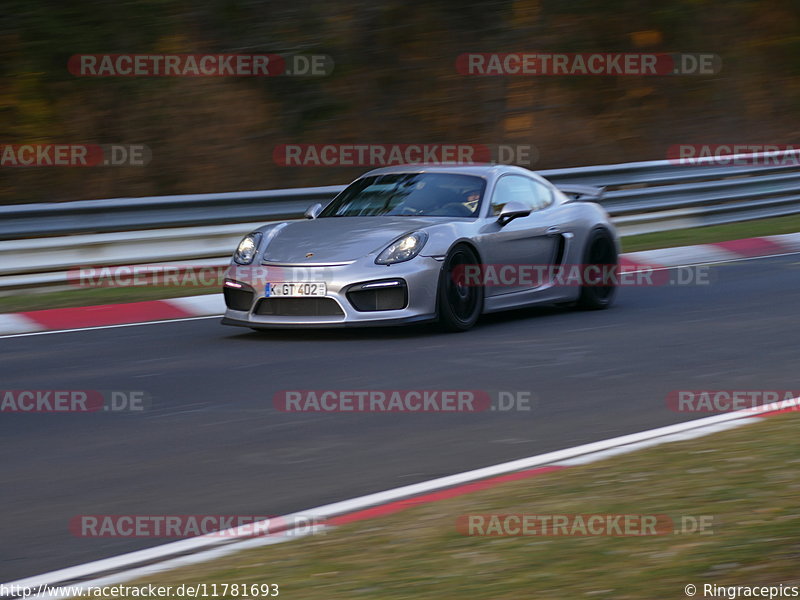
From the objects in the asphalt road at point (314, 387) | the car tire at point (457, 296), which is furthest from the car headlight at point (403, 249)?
the asphalt road at point (314, 387)

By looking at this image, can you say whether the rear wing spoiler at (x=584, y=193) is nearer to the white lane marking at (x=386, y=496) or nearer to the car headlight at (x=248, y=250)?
the car headlight at (x=248, y=250)

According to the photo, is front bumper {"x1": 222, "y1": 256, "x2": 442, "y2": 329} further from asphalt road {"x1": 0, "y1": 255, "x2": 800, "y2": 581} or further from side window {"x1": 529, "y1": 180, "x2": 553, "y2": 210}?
side window {"x1": 529, "y1": 180, "x2": 553, "y2": 210}

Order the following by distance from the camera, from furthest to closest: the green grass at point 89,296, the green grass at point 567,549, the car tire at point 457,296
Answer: the green grass at point 89,296 < the car tire at point 457,296 < the green grass at point 567,549

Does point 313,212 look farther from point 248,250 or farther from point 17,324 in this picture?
point 17,324

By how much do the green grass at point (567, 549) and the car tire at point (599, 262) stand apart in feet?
18.6

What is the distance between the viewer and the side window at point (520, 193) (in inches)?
407

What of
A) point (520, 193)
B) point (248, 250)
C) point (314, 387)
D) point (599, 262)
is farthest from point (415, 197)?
point (314, 387)

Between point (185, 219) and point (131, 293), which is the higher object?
point (185, 219)

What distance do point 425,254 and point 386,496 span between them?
13.8ft

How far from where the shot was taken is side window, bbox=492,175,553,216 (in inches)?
407

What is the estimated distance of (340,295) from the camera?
29.9 feet

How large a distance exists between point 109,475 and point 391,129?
16.7m

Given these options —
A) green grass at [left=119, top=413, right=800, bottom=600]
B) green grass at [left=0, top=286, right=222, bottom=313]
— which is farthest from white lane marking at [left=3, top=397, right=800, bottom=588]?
green grass at [left=0, top=286, right=222, bottom=313]

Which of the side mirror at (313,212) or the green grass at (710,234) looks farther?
the green grass at (710,234)
